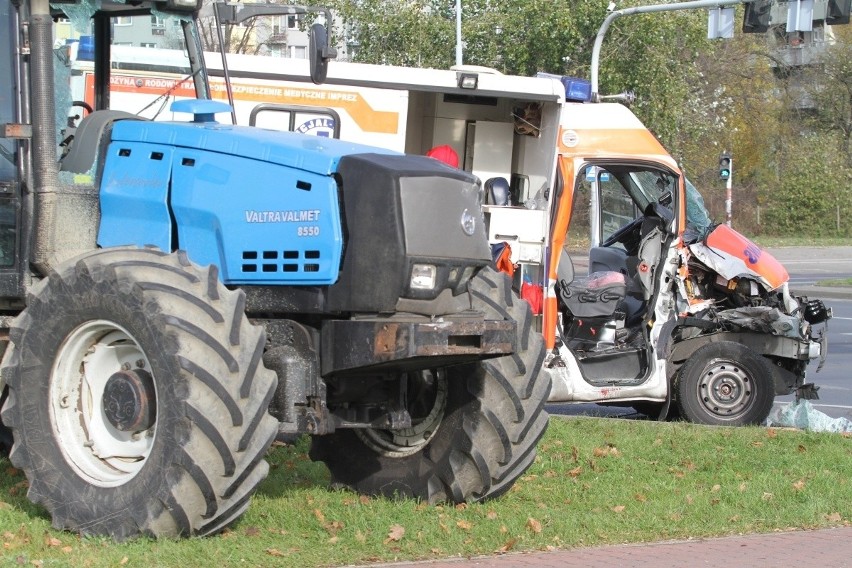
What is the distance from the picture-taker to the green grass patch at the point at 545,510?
665 centimetres

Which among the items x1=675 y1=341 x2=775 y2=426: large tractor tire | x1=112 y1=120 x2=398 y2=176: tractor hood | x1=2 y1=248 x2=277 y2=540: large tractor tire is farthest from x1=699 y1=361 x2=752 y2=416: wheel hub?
x1=2 y1=248 x2=277 y2=540: large tractor tire

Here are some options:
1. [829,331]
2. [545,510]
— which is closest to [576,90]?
[545,510]

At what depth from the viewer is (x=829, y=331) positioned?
835 inches

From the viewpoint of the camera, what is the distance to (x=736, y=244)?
41.3 ft

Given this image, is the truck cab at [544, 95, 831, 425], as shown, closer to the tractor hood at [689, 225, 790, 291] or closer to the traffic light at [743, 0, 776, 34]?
the tractor hood at [689, 225, 790, 291]

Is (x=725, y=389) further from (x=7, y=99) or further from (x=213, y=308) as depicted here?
(x=7, y=99)

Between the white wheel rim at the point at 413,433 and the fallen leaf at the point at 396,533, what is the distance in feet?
2.20

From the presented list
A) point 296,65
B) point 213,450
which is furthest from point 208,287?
point 296,65

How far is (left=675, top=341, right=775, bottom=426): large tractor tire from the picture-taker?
40.1ft

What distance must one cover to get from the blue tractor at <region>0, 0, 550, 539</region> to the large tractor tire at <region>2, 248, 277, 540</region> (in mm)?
11

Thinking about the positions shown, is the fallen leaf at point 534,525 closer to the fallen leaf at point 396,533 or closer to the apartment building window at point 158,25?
the fallen leaf at point 396,533

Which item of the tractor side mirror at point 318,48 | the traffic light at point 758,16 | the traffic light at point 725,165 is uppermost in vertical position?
the traffic light at point 758,16

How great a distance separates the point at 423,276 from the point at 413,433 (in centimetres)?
160

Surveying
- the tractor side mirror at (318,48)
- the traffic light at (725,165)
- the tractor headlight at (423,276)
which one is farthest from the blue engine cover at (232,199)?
the traffic light at (725,165)
